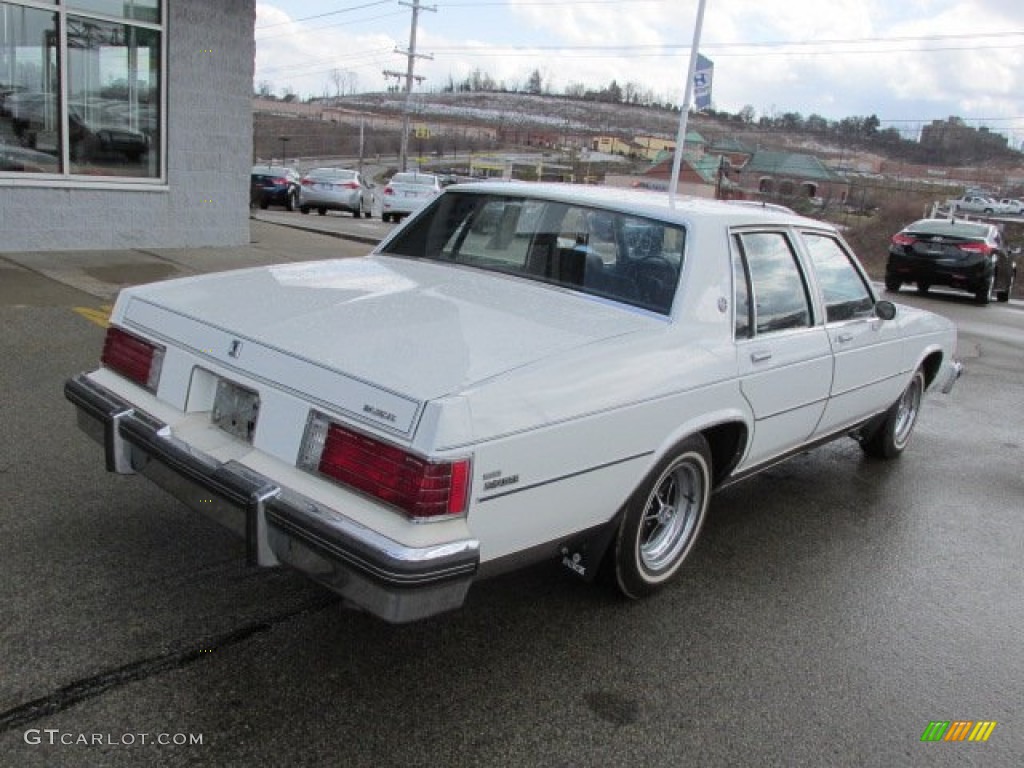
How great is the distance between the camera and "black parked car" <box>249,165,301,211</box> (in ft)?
80.1

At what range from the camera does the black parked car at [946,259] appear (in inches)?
609

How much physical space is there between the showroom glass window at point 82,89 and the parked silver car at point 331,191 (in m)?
14.7

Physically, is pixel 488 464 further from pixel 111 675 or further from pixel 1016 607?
pixel 1016 607

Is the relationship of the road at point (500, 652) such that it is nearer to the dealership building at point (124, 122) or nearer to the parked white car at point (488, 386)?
the parked white car at point (488, 386)

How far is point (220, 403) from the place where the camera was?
298cm

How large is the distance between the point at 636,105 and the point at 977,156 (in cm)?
8333

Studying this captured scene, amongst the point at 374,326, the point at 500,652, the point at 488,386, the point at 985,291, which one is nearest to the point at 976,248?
the point at 985,291

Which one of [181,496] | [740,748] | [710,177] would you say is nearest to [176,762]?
[181,496]

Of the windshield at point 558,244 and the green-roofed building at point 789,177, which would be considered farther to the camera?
the green-roofed building at point 789,177

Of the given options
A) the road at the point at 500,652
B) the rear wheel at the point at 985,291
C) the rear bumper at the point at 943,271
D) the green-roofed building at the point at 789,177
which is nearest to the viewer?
the road at the point at 500,652

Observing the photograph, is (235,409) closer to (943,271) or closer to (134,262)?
(134,262)

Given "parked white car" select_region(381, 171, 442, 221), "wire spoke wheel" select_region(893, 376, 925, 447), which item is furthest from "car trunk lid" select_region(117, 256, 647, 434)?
"parked white car" select_region(381, 171, 442, 221)

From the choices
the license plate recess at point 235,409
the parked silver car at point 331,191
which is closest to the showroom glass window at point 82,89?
the license plate recess at point 235,409

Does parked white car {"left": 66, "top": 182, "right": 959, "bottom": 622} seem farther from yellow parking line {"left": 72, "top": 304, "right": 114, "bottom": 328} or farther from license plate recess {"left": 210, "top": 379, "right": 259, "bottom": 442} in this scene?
yellow parking line {"left": 72, "top": 304, "right": 114, "bottom": 328}
